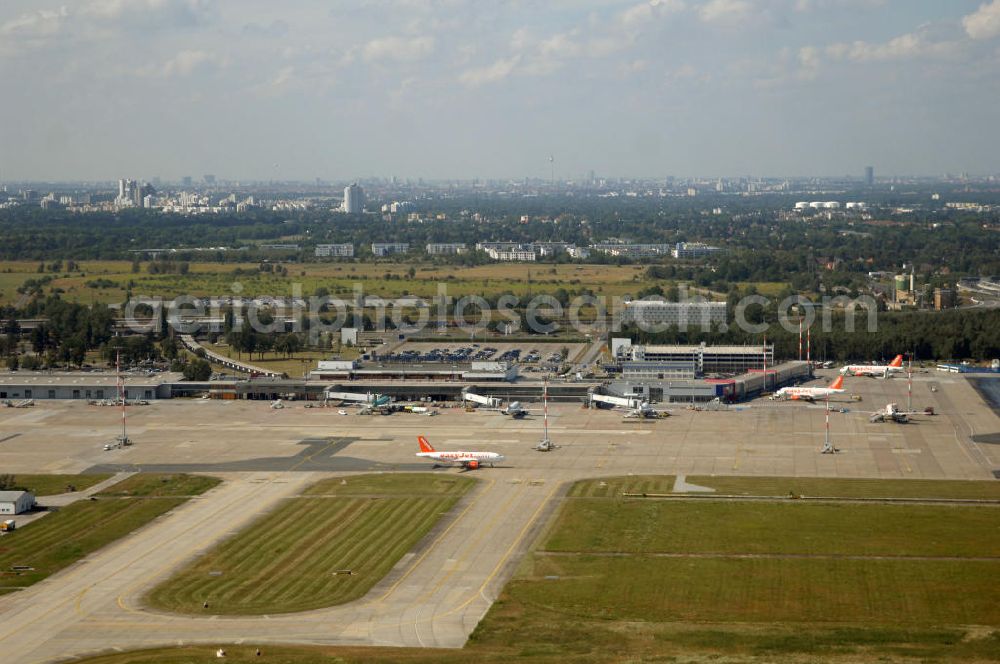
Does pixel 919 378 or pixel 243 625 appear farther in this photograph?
pixel 919 378

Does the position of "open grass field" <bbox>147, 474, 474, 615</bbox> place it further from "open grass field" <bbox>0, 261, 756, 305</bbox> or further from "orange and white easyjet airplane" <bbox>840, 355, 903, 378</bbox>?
"open grass field" <bbox>0, 261, 756, 305</bbox>

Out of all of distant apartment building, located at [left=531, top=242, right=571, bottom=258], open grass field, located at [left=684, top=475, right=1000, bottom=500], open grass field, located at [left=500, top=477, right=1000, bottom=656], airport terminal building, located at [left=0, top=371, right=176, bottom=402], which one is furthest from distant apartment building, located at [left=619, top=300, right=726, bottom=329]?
distant apartment building, located at [left=531, top=242, right=571, bottom=258]

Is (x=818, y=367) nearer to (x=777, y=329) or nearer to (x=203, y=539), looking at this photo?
(x=777, y=329)

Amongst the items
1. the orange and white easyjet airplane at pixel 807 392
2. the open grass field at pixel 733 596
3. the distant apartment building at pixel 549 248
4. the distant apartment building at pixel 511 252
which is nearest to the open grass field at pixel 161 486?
the open grass field at pixel 733 596

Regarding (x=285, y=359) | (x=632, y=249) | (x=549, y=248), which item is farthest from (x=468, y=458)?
(x=632, y=249)

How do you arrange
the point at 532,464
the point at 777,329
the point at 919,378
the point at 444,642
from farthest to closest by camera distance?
the point at 777,329
the point at 919,378
the point at 532,464
the point at 444,642

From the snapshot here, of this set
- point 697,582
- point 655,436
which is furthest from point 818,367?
point 697,582

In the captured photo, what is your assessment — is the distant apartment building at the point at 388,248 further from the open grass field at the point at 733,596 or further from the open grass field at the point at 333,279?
the open grass field at the point at 733,596

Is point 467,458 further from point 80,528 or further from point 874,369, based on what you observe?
point 874,369

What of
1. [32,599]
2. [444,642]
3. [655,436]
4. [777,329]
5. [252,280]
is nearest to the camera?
[444,642]
